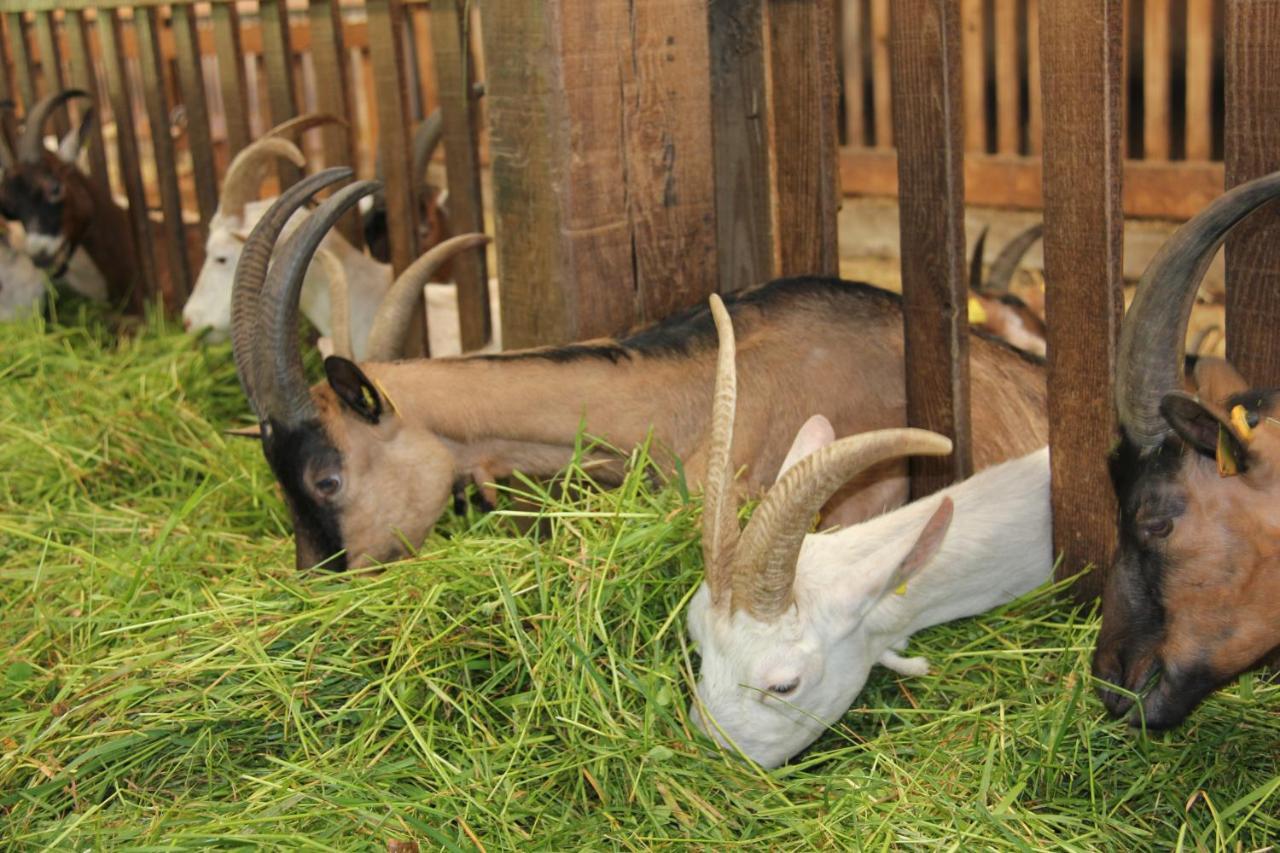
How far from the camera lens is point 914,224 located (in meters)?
3.68

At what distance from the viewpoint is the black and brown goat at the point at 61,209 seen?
8.29 metres

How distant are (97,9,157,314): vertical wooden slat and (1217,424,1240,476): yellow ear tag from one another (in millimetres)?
6522

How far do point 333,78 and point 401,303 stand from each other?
82.0 inches

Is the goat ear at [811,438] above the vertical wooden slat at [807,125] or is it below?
below

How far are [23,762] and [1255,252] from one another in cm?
291

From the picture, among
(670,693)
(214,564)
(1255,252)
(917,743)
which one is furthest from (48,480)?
(1255,252)

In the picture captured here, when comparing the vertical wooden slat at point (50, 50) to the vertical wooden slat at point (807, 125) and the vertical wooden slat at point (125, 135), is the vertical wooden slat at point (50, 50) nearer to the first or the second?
the vertical wooden slat at point (125, 135)

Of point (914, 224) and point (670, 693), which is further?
point (914, 224)

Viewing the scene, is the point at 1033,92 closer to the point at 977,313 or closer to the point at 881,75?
the point at 881,75

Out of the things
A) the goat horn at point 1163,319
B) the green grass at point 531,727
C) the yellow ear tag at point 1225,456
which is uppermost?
the goat horn at point 1163,319

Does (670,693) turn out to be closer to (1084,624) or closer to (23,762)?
(1084,624)

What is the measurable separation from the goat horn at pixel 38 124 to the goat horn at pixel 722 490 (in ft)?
20.4

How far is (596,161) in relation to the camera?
4.20 m

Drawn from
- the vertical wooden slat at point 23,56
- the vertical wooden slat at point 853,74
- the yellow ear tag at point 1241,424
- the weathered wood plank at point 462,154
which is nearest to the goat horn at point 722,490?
the yellow ear tag at point 1241,424
